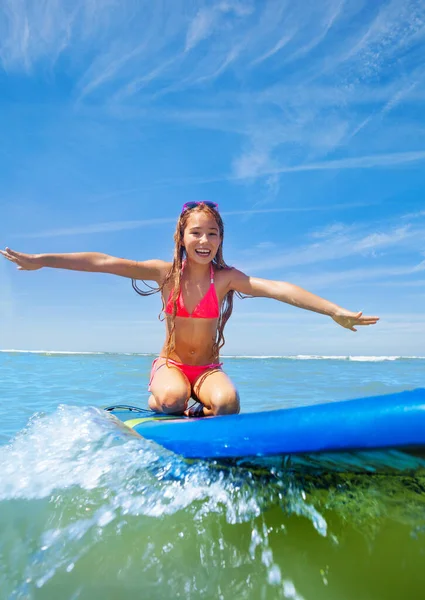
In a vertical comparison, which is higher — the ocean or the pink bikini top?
the pink bikini top

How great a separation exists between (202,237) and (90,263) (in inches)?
27.5

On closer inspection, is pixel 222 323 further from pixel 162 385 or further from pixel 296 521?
pixel 296 521

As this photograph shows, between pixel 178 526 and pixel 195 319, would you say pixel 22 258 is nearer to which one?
pixel 195 319

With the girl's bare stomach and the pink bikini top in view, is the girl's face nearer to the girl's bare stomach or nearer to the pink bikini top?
the pink bikini top

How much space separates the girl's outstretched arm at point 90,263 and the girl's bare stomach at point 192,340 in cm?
37

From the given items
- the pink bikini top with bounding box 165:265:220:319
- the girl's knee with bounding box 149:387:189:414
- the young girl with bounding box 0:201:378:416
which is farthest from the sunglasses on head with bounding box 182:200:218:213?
the girl's knee with bounding box 149:387:189:414

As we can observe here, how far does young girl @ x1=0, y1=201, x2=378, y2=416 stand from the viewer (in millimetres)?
2709

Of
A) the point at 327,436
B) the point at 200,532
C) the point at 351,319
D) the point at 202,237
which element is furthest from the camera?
the point at 202,237

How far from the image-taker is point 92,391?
6.17 metres

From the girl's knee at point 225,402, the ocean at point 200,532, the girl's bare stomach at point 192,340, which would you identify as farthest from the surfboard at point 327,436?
the girl's bare stomach at point 192,340

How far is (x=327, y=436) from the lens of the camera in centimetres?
141

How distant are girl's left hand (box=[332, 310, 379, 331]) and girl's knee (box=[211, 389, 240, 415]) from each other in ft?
2.43

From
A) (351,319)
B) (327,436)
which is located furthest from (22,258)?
(327,436)

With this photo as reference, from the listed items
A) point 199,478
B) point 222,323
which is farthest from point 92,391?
point 199,478
